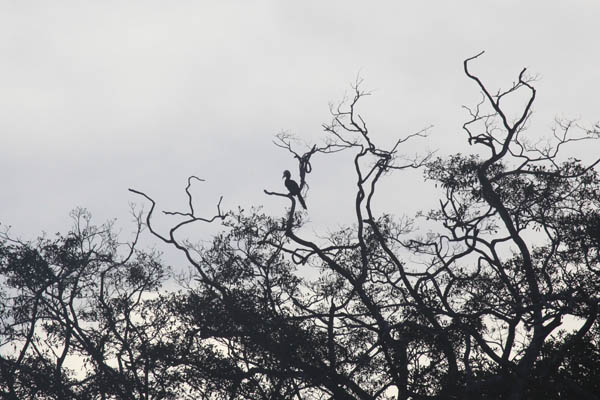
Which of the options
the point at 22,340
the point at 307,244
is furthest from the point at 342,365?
the point at 22,340

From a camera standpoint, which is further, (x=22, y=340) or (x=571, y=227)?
(x=22, y=340)

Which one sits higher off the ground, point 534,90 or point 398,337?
point 534,90

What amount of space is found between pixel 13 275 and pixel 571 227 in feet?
50.4

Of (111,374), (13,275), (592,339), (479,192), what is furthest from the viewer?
(13,275)

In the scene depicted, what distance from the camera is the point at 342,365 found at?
53.9 ft

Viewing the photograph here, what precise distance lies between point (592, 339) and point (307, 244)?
22.3 feet

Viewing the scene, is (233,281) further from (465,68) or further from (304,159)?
(465,68)

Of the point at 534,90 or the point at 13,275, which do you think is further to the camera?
the point at 13,275

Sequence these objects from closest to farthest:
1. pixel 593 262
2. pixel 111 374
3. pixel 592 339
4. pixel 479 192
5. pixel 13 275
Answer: pixel 593 262, pixel 592 339, pixel 479 192, pixel 111 374, pixel 13 275

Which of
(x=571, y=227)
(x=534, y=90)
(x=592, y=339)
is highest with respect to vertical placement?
(x=534, y=90)

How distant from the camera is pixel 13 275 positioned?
21.2m

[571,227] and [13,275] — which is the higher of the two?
[13,275]

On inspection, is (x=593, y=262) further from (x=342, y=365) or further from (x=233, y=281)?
(x=233, y=281)

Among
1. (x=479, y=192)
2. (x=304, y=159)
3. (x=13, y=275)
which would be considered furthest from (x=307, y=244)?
(x=13, y=275)
